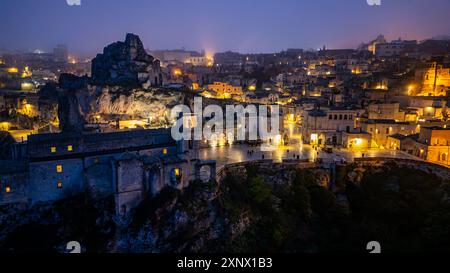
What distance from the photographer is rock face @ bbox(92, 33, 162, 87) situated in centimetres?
4922

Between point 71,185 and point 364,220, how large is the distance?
1957 cm

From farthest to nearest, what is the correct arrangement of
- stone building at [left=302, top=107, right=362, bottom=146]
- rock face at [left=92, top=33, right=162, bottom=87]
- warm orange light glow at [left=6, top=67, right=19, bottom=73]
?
warm orange light glow at [left=6, top=67, right=19, bottom=73] → rock face at [left=92, top=33, right=162, bottom=87] → stone building at [left=302, top=107, right=362, bottom=146]

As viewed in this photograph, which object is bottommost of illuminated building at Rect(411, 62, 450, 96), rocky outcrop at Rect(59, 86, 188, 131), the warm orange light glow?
rocky outcrop at Rect(59, 86, 188, 131)

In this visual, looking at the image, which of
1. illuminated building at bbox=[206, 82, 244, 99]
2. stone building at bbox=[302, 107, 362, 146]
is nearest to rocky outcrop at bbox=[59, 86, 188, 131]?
illuminated building at bbox=[206, 82, 244, 99]

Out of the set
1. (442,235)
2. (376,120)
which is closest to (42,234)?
(442,235)

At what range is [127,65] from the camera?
5025 cm

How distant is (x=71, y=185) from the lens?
21391 millimetres

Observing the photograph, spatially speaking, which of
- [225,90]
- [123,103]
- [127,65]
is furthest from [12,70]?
[225,90]

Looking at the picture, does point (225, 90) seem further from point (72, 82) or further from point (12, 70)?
point (12, 70)

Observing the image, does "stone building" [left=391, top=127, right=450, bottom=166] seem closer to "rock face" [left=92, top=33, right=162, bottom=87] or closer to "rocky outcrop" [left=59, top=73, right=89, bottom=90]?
"rock face" [left=92, top=33, right=162, bottom=87]

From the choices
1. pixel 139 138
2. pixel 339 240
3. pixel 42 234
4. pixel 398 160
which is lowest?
pixel 339 240

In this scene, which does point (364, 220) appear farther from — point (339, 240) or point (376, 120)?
point (376, 120)

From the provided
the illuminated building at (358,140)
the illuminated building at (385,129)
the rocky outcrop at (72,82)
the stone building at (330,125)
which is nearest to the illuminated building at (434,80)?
the illuminated building at (385,129)
